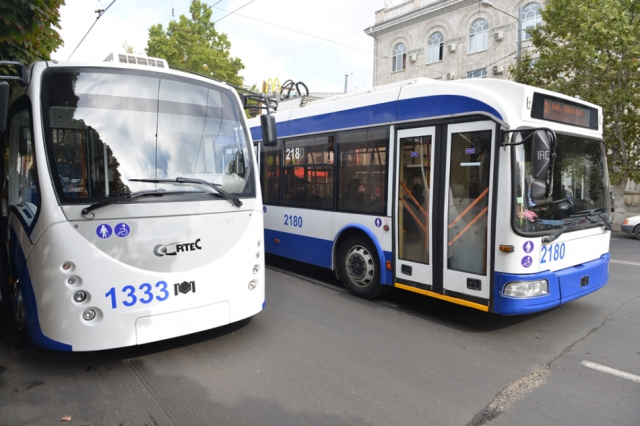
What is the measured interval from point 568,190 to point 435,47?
29.3 meters

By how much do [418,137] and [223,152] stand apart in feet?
8.26

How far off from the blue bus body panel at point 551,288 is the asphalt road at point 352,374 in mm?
417

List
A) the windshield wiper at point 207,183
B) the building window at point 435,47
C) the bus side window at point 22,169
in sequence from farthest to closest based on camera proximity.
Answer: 1. the building window at point 435,47
2. the windshield wiper at point 207,183
3. the bus side window at point 22,169

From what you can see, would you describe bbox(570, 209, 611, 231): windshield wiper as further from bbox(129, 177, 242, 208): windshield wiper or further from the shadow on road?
bbox(129, 177, 242, 208): windshield wiper

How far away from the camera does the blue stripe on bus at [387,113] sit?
5277 mm

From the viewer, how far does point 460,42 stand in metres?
30.2

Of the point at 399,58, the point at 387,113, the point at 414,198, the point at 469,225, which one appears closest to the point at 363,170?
the point at 387,113

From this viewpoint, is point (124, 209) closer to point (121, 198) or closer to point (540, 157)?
point (121, 198)

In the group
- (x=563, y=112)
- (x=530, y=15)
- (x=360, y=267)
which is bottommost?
(x=360, y=267)

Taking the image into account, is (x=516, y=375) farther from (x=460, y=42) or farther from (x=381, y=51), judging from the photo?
(x=381, y=51)

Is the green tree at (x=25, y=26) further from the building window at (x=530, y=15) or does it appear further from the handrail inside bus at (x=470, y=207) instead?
the building window at (x=530, y=15)

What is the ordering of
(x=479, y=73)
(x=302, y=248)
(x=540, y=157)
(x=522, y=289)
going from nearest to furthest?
(x=540, y=157)
(x=522, y=289)
(x=302, y=248)
(x=479, y=73)

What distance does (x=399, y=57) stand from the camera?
3419cm

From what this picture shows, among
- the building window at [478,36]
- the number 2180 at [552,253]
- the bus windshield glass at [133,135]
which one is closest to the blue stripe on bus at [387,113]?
the number 2180 at [552,253]
